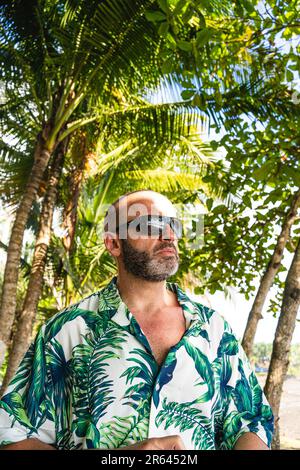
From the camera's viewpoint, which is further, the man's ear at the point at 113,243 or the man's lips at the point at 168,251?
the man's ear at the point at 113,243

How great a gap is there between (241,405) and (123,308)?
568mm

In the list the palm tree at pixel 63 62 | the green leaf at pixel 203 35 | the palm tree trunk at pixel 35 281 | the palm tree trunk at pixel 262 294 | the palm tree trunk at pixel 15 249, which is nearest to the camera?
the green leaf at pixel 203 35

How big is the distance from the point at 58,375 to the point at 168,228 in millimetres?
781

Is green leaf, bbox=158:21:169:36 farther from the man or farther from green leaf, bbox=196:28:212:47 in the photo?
the man

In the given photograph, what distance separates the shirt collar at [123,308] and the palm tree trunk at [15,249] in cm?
453

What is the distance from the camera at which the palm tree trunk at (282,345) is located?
128 inches

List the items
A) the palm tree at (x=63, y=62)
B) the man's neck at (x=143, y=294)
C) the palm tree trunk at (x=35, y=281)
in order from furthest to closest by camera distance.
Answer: the palm tree trunk at (x=35, y=281), the palm tree at (x=63, y=62), the man's neck at (x=143, y=294)

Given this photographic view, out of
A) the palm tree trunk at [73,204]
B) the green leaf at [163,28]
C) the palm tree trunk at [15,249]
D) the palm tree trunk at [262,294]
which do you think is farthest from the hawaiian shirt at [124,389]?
the palm tree trunk at [73,204]

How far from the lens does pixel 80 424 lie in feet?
5.58

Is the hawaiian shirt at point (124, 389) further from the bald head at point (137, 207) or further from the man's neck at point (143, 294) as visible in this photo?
the bald head at point (137, 207)

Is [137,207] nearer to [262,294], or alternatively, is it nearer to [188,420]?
[188,420]

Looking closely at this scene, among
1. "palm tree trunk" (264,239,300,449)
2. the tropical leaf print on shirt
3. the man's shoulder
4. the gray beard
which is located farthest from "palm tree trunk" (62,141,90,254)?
the tropical leaf print on shirt

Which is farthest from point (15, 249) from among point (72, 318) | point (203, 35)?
point (72, 318)

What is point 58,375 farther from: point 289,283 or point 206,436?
point 289,283
